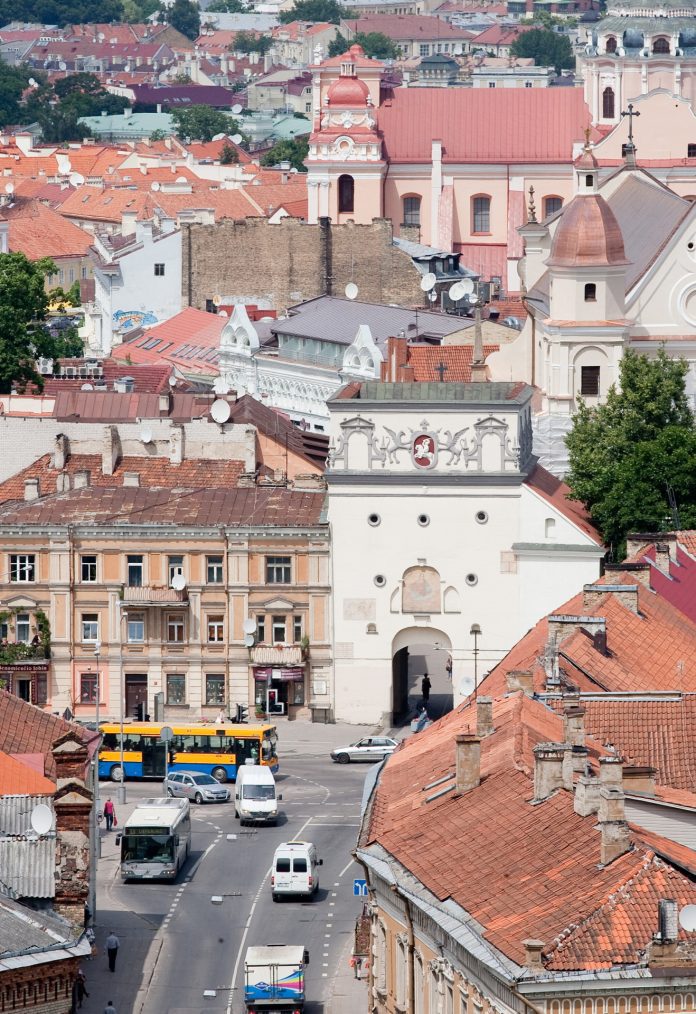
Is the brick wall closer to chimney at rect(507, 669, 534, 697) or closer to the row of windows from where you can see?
the row of windows

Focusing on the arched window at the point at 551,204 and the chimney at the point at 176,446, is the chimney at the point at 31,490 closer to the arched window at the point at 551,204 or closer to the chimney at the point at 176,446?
the chimney at the point at 176,446

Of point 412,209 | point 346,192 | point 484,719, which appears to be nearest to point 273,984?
point 484,719

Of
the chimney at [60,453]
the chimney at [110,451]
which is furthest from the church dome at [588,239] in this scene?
the chimney at [60,453]

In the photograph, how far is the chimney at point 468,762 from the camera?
189 feet

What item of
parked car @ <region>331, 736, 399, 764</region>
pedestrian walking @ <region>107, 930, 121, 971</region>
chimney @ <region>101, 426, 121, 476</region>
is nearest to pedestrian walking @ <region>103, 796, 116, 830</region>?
parked car @ <region>331, 736, 399, 764</region>

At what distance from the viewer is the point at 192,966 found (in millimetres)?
68875

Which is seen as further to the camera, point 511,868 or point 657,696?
point 657,696

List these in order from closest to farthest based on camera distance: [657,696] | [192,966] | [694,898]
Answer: [694,898] < [657,696] < [192,966]

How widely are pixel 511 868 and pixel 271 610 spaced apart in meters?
45.2

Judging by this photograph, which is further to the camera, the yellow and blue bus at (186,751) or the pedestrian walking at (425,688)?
the pedestrian walking at (425,688)

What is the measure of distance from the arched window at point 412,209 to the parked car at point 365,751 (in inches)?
3718

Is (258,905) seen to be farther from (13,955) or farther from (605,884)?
(605,884)

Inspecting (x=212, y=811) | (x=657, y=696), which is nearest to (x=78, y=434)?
(x=212, y=811)

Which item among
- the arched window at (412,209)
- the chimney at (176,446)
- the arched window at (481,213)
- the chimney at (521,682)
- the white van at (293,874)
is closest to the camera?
the chimney at (521,682)
